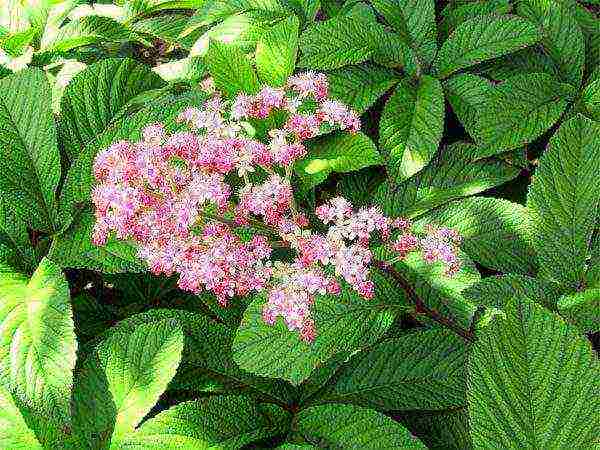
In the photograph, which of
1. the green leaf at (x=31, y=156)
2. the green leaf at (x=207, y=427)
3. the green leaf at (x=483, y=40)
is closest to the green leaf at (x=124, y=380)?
the green leaf at (x=207, y=427)

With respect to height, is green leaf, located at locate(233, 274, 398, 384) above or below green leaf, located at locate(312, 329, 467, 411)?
above

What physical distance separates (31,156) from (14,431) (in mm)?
710

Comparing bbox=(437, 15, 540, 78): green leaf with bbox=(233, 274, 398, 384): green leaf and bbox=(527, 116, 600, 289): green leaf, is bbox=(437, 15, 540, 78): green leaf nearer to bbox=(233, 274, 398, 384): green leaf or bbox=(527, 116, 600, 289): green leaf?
bbox=(527, 116, 600, 289): green leaf

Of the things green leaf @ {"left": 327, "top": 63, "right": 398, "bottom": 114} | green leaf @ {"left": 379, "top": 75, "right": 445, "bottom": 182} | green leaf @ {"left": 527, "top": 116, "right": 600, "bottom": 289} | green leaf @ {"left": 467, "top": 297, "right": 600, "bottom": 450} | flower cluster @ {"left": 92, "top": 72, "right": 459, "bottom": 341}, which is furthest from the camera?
green leaf @ {"left": 327, "top": 63, "right": 398, "bottom": 114}

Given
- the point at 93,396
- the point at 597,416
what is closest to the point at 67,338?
the point at 93,396

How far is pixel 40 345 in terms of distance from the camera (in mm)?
1443

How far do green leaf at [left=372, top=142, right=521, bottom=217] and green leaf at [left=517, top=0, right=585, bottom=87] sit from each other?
341 millimetres

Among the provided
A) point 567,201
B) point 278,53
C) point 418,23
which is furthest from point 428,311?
point 418,23

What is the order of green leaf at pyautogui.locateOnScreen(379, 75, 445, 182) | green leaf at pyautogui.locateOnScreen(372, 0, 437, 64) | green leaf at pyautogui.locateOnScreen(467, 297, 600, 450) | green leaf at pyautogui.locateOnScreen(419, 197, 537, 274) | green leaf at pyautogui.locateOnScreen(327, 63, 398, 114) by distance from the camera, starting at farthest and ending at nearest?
green leaf at pyautogui.locateOnScreen(372, 0, 437, 64)
green leaf at pyautogui.locateOnScreen(327, 63, 398, 114)
green leaf at pyautogui.locateOnScreen(379, 75, 445, 182)
green leaf at pyautogui.locateOnScreen(419, 197, 537, 274)
green leaf at pyautogui.locateOnScreen(467, 297, 600, 450)

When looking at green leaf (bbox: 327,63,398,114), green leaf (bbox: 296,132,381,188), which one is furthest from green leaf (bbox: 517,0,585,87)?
green leaf (bbox: 296,132,381,188)

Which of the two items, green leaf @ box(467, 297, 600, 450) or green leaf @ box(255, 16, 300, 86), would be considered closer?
green leaf @ box(467, 297, 600, 450)

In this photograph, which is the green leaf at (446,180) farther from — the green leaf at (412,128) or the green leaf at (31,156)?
the green leaf at (31,156)

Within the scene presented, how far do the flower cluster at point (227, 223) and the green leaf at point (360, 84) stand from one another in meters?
0.50

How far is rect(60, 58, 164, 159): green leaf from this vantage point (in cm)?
188
